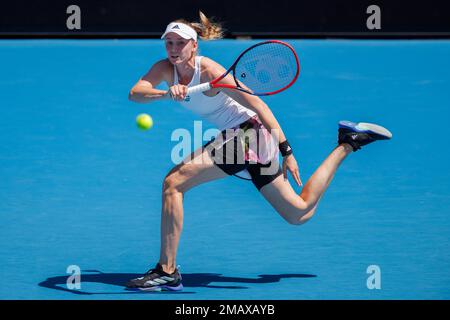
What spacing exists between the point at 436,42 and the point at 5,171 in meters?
7.91

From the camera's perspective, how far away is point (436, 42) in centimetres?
1520

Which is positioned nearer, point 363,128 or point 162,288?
point 162,288

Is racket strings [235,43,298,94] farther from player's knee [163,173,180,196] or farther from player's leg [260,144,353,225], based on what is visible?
player's knee [163,173,180,196]

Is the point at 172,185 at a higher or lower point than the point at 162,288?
higher

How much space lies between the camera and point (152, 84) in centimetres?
652

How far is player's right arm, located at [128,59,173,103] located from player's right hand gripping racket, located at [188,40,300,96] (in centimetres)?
41

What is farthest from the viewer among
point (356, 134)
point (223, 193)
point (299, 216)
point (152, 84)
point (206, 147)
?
point (223, 193)

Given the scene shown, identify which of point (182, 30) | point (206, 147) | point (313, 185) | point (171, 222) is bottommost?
point (171, 222)

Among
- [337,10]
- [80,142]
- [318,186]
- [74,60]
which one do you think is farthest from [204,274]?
[337,10]

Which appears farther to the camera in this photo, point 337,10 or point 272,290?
point 337,10

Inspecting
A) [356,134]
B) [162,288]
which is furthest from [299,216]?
[162,288]

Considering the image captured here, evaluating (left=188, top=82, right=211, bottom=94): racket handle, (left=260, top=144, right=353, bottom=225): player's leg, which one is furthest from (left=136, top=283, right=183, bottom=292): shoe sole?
(left=188, top=82, right=211, bottom=94): racket handle

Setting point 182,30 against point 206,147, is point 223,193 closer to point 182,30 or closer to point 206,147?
point 206,147

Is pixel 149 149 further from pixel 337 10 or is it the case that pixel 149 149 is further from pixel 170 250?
pixel 337 10
